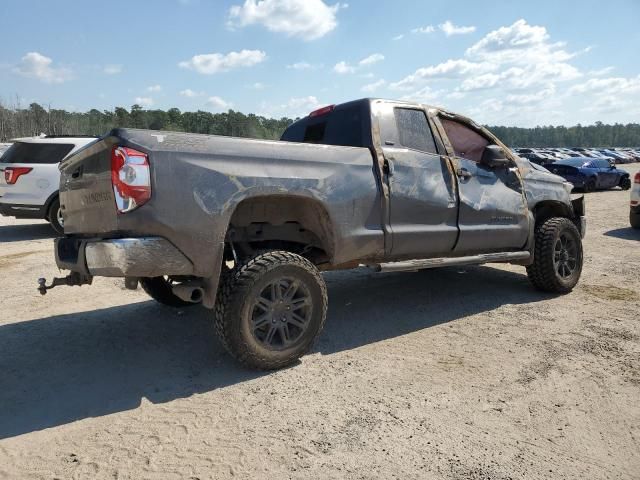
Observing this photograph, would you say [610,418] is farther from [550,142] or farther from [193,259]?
[550,142]

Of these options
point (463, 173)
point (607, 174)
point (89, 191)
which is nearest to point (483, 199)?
point (463, 173)

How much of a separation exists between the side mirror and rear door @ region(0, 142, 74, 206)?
25.9 ft

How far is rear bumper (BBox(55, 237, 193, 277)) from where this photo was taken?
3.00 meters

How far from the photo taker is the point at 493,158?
4.98 metres

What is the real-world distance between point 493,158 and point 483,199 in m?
0.46

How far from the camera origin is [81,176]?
3592mm

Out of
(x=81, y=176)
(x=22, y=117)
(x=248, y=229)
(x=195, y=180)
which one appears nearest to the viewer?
(x=195, y=180)

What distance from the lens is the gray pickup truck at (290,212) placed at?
10.1ft

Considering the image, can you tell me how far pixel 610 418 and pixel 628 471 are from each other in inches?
21.5

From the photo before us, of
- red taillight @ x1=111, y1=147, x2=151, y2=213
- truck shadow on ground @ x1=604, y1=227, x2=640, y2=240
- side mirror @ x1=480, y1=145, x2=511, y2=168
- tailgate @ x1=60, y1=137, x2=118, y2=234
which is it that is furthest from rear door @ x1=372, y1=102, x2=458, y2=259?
truck shadow on ground @ x1=604, y1=227, x2=640, y2=240

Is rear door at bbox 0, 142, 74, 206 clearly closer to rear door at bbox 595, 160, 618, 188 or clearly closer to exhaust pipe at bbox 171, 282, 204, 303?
exhaust pipe at bbox 171, 282, 204, 303

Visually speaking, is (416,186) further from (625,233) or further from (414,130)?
(625,233)

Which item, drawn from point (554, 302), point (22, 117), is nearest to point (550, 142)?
point (22, 117)

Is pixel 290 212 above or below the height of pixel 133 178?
below
